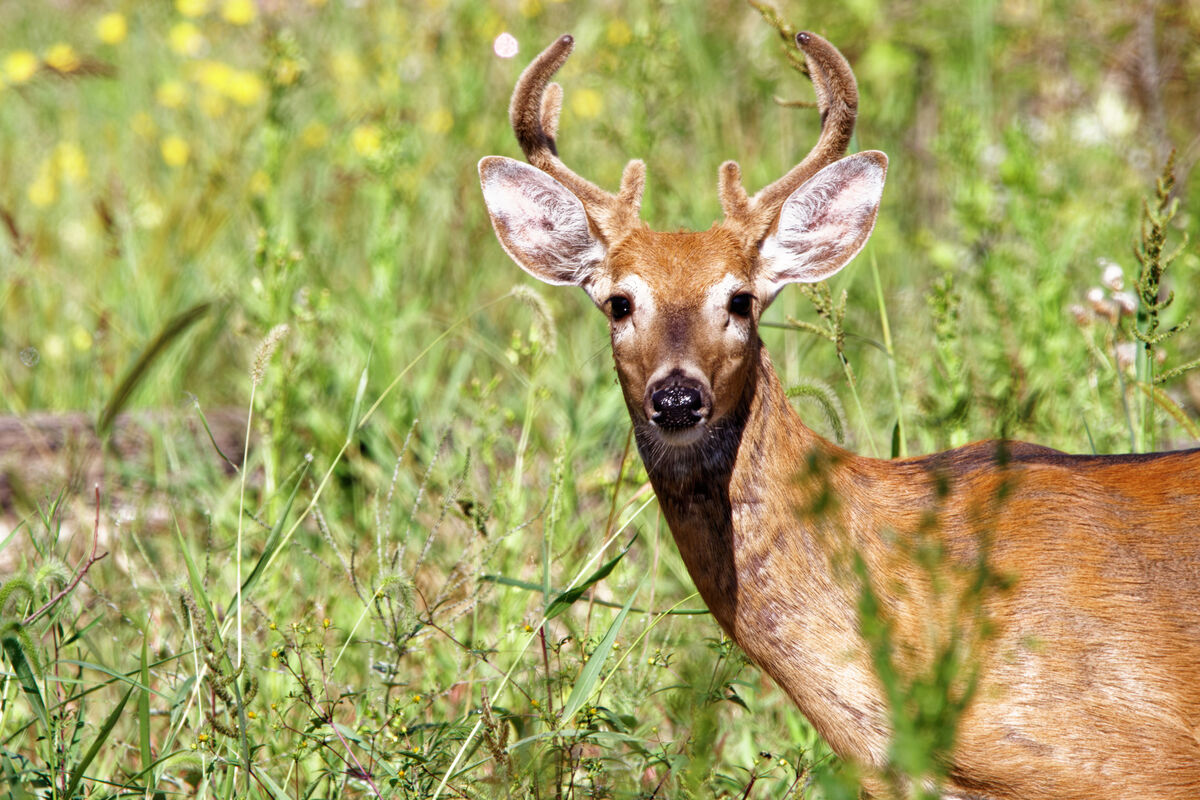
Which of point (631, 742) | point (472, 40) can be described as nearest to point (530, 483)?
point (631, 742)

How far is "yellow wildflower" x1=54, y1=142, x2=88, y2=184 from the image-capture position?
6.46 m

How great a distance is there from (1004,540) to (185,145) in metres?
4.84

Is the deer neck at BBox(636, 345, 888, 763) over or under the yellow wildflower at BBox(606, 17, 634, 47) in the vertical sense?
under

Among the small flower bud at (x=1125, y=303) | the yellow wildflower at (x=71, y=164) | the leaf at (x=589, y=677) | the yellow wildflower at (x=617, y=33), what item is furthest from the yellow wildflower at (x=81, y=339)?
the small flower bud at (x=1125, y=303)

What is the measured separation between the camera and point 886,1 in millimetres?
7027

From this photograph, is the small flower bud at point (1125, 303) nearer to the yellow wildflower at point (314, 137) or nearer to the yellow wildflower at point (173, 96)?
the yellow wildflower at point (314, 137)

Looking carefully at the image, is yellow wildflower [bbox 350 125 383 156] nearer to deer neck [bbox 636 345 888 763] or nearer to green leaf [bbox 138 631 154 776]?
deer neck [bbox 636 345 888 763]

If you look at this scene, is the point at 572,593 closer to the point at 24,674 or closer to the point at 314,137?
the point at 24,674

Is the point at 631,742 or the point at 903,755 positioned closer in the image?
the point at 903,755

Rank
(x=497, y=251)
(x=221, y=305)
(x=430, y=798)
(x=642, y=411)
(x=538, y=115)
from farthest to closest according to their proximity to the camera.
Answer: (x=497, y=251) → (x=221, y=305) → (x=538, y=115) → (x=642, y=411) → (x=430, y=798)

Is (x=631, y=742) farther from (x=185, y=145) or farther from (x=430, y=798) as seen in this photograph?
(x=185, y=145)

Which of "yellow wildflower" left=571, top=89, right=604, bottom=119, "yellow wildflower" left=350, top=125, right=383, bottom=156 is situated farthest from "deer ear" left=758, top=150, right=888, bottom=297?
"yellow wildflower" left=571, top=89, right=604, bottom=119

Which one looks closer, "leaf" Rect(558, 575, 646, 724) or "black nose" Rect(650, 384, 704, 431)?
"leaf" Rect(558, 575, 646, 724)

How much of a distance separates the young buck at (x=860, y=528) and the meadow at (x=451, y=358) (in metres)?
0.21
